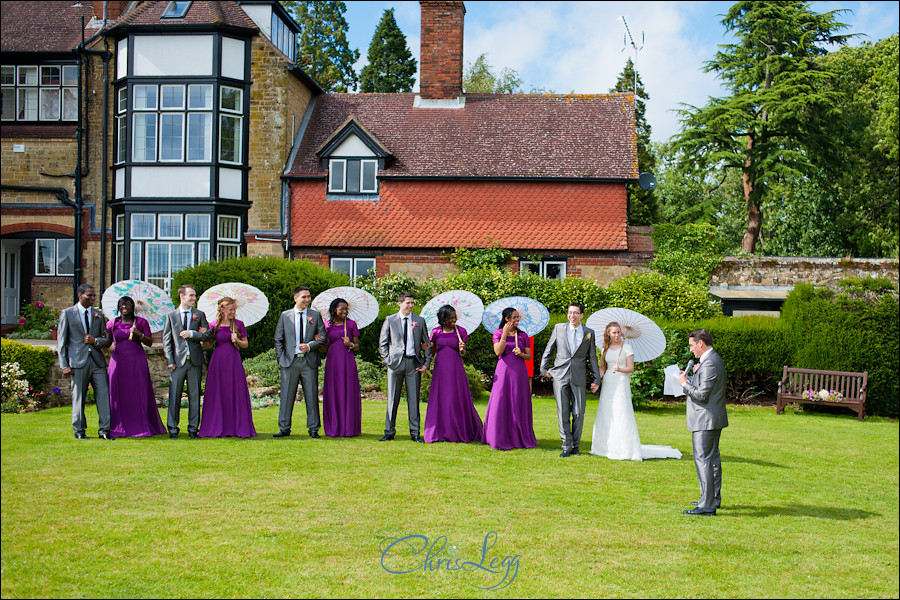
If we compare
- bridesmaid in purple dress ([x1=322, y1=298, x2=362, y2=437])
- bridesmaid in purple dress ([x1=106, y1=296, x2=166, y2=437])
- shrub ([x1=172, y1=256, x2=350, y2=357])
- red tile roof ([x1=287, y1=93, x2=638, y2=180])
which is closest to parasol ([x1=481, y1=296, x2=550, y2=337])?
bridesmaid in purple dress ([x1=322, y1=298, x2=362, y2=437])

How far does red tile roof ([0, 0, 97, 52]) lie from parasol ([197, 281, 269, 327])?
18.2 metres

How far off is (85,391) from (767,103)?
32.4 m

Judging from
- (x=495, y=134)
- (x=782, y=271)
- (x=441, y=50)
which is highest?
(x=441, y=50)

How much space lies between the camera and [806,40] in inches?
1475

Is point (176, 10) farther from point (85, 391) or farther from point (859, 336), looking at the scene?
point (859, 336)

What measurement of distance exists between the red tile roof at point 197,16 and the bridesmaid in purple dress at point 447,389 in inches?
651

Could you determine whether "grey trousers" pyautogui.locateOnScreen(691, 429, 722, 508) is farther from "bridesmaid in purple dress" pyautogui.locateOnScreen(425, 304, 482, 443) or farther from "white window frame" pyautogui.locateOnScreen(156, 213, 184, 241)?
"white window frame" pyautogui.locateOnScreen(156, 213, 184, 241)

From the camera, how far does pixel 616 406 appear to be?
11.3 metres

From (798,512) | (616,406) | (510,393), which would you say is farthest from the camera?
(510,393)

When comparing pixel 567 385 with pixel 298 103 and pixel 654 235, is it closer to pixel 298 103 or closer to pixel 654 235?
pixel 654 235

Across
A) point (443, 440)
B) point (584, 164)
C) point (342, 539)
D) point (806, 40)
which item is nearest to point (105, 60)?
point (584, 164)

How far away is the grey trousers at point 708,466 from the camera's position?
8.45 m

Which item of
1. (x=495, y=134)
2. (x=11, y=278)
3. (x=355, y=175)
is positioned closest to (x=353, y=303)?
(x=355, y=175)

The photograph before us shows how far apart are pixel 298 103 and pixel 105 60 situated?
593cm
